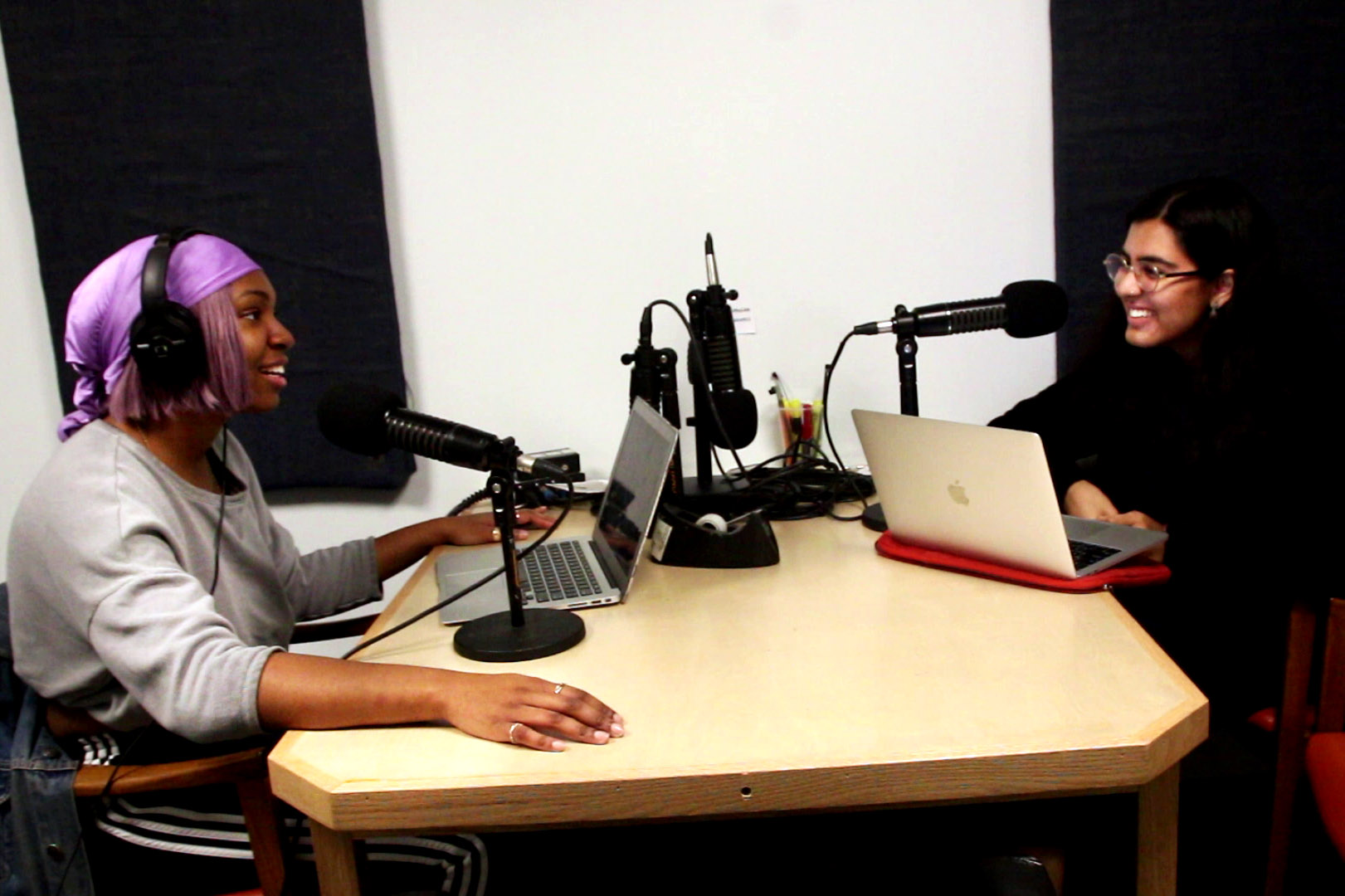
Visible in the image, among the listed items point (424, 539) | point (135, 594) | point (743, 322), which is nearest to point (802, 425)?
point (743, 322)

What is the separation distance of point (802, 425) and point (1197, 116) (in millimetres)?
991

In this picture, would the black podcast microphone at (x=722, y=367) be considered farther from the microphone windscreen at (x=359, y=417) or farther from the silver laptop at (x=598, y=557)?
the microphone windscreen at (x=359, y=417)

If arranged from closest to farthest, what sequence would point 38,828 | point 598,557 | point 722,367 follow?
point 38,828, point 598,557, point 722,367

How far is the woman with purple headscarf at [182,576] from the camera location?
1.00 m

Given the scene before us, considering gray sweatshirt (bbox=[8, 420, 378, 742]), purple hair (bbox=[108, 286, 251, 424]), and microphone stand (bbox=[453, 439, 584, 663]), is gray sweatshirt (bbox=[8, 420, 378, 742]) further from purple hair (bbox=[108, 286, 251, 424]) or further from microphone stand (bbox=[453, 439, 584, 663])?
microphone stand (bbox=[453, 439, 584, 663])

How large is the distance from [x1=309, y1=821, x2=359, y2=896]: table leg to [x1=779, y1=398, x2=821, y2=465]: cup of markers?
133 cm

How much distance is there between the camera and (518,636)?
1.18 m

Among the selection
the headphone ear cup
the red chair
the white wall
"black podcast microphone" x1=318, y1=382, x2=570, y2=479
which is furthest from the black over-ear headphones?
the red chair

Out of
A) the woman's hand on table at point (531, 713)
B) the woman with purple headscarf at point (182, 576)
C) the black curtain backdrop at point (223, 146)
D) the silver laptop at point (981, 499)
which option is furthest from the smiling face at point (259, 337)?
the silver laptop at point (981, 499)

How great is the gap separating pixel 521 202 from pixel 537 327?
256 millimetres

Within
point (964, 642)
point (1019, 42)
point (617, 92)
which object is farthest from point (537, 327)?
point (964, 642)

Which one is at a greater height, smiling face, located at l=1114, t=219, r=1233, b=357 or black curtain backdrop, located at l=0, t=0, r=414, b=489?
black curtain backdrop, located at l=0, t=0, r=414, b=489

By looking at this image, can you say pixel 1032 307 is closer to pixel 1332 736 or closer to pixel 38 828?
pixel 1332 736

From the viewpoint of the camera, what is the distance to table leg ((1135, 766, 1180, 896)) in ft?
3.11
